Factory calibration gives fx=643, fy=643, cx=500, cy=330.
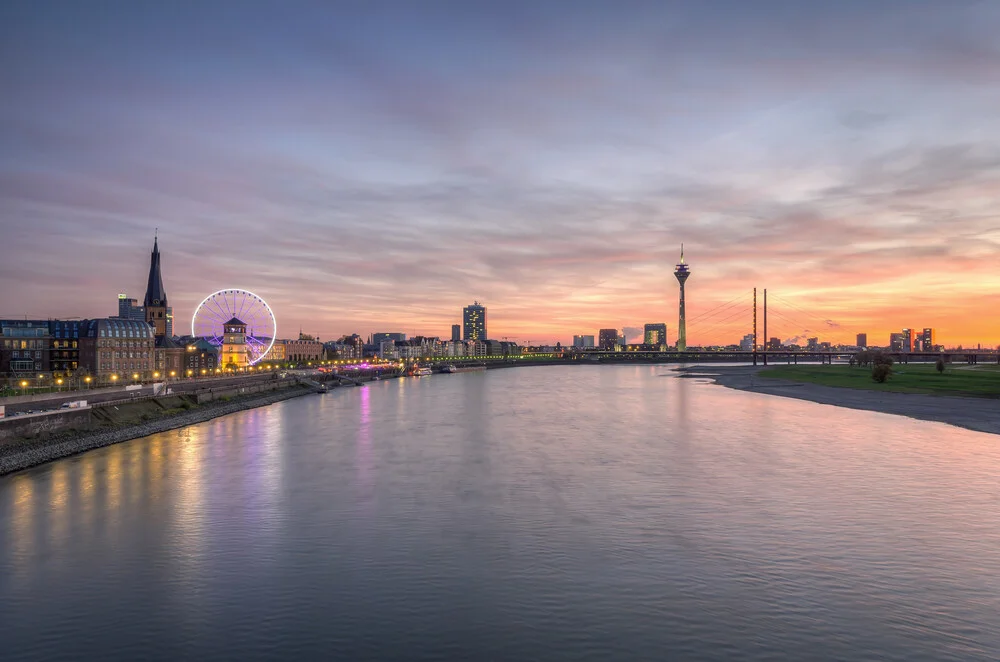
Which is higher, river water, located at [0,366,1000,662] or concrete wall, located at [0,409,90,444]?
concrete wall, located at [0,409,90,444]

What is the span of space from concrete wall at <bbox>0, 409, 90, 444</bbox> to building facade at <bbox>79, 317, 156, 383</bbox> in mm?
83147

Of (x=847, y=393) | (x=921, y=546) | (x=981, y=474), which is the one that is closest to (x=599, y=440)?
(x=981, y=474)

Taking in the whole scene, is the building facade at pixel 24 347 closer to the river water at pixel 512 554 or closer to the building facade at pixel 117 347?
the building facade at pixel 117 347

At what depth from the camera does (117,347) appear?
5979 inches

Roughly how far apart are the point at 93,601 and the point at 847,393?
4180 inches

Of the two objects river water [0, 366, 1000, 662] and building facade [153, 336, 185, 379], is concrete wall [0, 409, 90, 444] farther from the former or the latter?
building facade [153, 336, 185, 379]

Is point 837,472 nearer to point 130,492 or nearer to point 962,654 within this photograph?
point 962,654

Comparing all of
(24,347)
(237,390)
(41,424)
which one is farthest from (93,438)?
(24,347)

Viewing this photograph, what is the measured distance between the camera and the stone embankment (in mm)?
47062

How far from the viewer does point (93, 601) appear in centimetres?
2145

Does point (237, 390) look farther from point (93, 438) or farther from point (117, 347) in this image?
point (117, 347)

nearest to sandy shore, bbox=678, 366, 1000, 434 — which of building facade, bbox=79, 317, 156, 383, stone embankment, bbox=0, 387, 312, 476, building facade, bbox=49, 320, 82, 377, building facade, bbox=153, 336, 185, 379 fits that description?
stone embankment, bbox=0, 387, 312, 476

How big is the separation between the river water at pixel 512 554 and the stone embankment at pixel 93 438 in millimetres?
2350

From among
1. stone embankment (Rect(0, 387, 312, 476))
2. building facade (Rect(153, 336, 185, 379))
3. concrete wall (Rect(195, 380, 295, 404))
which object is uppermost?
building facade (Rect(153, 336, 185, 379))
